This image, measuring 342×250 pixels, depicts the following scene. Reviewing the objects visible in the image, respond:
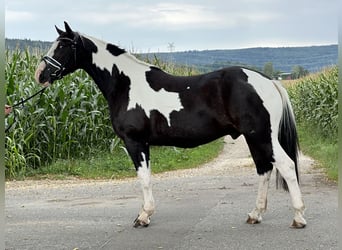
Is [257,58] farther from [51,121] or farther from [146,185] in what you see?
[146,185]

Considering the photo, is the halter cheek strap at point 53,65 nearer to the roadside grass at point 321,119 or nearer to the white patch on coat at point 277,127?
the white patch on coat at point 277,127

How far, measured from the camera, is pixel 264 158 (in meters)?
6.30

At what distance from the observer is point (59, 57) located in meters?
6.66

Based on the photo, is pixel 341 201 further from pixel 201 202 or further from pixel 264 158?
pixel 201 202

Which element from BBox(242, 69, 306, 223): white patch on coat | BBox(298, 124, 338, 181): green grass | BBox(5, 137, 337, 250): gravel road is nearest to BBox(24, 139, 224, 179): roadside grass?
BBox(5, 137, 337, 250): gravel road

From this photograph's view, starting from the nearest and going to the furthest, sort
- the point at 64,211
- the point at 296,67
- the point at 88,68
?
the point at 88,68 → the point at 64,211 → the point at 296,67

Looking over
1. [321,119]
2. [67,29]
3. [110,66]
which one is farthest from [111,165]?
[321,119]

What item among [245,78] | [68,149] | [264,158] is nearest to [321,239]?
[264,158]

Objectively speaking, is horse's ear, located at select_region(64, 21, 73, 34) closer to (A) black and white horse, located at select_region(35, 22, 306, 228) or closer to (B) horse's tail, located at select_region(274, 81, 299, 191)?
(A) black and white horse, located at select_region(35, 22, 306, 228)

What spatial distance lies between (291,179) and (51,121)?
7.26m

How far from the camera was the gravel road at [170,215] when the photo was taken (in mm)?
5668

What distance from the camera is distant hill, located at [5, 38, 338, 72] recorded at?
20.7 meters

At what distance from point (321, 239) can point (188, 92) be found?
7.08 ft

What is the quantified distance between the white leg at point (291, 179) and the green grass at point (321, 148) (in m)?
3.40
